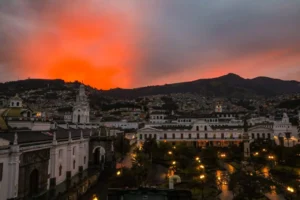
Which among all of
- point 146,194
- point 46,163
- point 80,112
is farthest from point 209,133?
point 146,194

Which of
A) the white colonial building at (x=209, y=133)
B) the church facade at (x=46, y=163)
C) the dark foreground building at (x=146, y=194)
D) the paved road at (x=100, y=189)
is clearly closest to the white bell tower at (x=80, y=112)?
the white colonial building at (x=209, y=133)

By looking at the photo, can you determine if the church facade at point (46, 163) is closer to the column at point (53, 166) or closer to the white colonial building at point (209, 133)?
the column at point (53, 166)

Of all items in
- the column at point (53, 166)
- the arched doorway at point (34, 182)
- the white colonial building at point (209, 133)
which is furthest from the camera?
the white colonial building at point (209, 133)

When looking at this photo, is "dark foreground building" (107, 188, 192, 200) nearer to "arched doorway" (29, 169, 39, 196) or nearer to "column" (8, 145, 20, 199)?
"column" (8, 145, 20, 199)

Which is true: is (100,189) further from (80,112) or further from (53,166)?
(80,112)

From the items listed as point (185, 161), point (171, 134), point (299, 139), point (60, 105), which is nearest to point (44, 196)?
point (185, 161)

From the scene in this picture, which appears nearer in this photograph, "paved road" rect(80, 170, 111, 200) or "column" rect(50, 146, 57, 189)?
"paved road" rect(80, 170, 111, 200)

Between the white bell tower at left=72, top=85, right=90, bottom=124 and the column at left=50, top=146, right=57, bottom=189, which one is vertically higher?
the white bell tower at left=72, top=85, right=90, bottom=124

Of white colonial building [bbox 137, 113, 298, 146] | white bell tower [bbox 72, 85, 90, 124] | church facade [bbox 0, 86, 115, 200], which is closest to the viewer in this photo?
church facade [bbox 0, 86, 115, 200]

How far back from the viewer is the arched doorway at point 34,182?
84.8 feet

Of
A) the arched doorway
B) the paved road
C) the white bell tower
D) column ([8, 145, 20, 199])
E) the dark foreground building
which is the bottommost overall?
the paved road

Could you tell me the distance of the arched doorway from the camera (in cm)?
2584

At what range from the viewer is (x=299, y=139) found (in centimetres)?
7112

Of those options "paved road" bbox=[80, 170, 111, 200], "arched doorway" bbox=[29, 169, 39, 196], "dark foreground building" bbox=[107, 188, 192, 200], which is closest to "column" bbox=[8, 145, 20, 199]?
"arched doorway" bbox=[29, 169, 39, 196]
